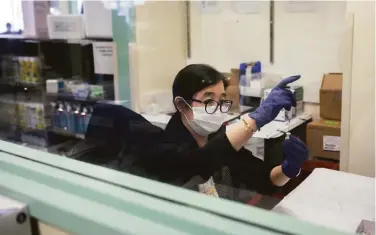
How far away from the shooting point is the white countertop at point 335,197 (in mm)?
876

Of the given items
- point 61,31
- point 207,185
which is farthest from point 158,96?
point 61,31

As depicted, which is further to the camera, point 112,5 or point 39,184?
point 112,5

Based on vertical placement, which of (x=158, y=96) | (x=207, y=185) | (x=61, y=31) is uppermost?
(x=61, y=31)

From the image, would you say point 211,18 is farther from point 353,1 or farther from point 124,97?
point 353,1

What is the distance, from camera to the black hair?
1.22 metres

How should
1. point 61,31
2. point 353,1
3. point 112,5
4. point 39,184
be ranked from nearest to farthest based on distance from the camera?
1. point 39,184
2. point 353,1
3. point 112,5
4. point 61,31

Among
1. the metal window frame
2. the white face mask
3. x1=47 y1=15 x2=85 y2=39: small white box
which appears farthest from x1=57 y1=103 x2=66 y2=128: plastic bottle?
the metal window frame

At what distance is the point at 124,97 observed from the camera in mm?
2197

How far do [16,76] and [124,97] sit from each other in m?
1.34

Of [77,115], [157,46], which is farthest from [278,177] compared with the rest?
[77,115]

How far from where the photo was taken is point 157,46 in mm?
2035

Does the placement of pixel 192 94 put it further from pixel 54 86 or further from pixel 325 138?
pixel 54 86

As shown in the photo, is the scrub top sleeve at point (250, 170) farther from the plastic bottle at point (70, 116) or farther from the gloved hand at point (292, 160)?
the plastic bottle at point (70, 116)

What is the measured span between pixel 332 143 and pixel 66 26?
2.06m
